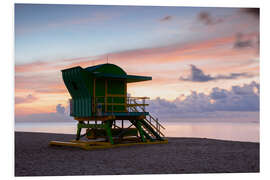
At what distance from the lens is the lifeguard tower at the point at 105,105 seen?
877 inches

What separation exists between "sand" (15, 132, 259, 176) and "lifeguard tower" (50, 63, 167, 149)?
2.58 m

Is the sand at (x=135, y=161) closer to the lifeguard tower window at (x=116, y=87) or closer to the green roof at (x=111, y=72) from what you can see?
the lifeguard tower window at (x=116, y=87)

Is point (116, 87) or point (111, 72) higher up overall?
point (111, 72)

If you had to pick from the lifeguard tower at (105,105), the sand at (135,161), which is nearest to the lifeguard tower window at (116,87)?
the lifeguard tower at (105,105)

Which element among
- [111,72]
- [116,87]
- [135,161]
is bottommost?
[135,161]

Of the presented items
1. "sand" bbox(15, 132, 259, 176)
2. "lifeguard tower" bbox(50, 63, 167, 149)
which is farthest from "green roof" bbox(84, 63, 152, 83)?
"sand" bbox(15, 132, 259, 176)

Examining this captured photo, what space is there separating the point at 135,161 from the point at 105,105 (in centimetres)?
613

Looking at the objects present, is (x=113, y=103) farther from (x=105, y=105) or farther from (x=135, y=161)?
(x=135, y=161)

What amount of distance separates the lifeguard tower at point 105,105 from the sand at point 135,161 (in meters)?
2.58

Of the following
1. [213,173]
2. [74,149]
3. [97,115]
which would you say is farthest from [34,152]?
[213,173]

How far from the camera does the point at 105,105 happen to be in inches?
853

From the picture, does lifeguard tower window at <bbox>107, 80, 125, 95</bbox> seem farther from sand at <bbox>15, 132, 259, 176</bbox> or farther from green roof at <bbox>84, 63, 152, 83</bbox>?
sand at <bbox>15, 132, 259, 176</bbox>

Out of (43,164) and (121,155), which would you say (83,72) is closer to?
(121,155)

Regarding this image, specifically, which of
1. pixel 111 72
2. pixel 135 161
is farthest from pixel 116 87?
pixel 135 161
